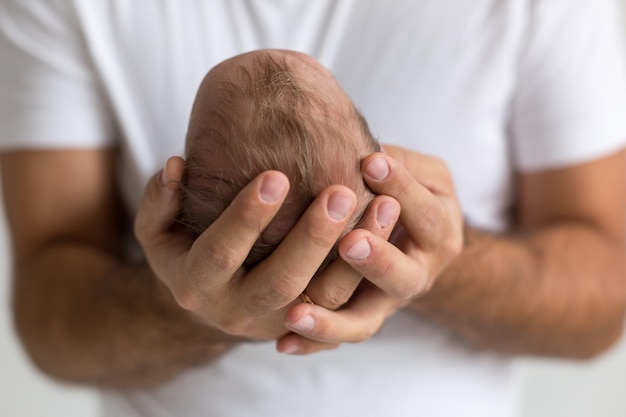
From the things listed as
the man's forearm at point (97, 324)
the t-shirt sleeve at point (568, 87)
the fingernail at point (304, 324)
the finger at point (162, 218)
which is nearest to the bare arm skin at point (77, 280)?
the man's forearm at point (97, 324)

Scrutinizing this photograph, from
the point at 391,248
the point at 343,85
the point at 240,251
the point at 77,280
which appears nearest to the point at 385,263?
the point at 391,248

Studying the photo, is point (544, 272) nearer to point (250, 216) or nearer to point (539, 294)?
point (539, 294)

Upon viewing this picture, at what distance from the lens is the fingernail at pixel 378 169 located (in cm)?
64

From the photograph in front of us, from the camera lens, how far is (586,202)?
1.03 meters

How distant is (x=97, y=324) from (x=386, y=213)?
48cm

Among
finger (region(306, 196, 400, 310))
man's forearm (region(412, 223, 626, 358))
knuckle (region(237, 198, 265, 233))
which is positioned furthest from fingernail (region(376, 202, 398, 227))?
man's forearm (region(412, 223, 626, 358))

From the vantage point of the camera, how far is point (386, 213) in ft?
2.13

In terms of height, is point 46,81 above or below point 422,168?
below

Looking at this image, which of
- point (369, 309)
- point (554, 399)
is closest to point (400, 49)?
point (369, 309)

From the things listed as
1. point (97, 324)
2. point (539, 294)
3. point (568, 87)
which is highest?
point (568, 87)

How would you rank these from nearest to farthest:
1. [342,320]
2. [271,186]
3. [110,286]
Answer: [271,186]
[342,320]
[110,286]

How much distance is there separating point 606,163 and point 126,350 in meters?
0.67

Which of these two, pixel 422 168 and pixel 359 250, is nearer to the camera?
pixel 359 250

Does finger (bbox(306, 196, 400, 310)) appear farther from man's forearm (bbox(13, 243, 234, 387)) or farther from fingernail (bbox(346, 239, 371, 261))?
man's forearm (bbox(13, 243, 234, 387))
